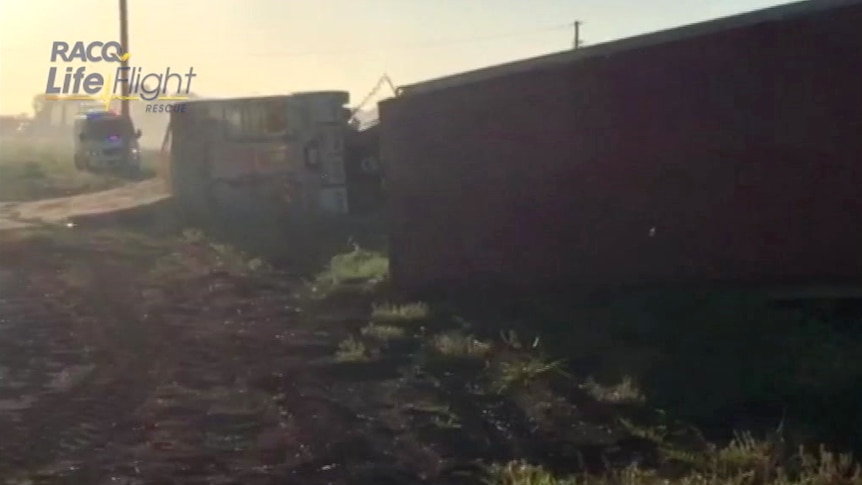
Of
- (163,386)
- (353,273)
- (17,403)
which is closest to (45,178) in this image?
(353,273)

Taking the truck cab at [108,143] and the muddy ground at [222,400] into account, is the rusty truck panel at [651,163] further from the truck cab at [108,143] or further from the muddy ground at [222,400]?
the truck cab at [108,143]

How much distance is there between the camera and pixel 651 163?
609 inches

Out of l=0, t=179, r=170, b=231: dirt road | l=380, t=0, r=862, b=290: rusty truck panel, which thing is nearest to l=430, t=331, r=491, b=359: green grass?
l=380, t=0, r=862, b=290: rusty truck panel

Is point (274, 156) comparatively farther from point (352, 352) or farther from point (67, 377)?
point (67, 377)

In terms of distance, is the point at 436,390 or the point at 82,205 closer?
the point at 436,390

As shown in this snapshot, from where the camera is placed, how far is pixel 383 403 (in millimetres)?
11875

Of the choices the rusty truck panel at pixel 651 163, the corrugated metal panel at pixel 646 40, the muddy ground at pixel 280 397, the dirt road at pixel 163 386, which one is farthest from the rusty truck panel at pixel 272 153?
the corrugated metal panel at pixel 646 40

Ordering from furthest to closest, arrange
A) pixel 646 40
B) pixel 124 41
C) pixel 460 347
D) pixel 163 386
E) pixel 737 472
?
pixel 124 41 → pixel 646 40 → pixel 460 347 → pixel 163 386 → pixel 737 472

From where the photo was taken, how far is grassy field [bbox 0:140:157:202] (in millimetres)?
44688

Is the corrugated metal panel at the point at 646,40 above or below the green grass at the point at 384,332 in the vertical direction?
above

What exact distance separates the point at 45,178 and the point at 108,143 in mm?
3110

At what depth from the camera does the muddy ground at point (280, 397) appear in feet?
32.0

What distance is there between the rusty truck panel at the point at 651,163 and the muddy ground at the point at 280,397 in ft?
5.03

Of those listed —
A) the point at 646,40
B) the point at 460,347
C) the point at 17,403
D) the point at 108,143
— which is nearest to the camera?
the point at 17,403
